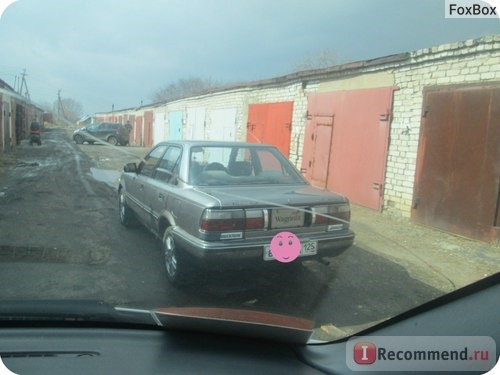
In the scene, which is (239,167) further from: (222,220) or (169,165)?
(222,220)

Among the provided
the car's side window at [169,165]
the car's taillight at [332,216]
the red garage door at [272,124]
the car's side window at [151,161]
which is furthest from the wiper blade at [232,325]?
the red garage door at [272,124]

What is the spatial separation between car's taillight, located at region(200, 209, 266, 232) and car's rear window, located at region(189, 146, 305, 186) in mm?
628

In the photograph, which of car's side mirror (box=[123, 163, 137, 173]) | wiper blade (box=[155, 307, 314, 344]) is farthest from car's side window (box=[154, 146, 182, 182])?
wiper blade (box=[155, 307, 314, 344])

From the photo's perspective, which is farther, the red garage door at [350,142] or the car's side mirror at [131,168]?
the red garage door at [350,142]

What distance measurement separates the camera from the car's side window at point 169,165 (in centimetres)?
449

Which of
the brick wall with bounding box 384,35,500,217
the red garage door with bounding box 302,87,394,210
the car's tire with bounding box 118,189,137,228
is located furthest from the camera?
the red garage door with bounding box 302,87,394,210

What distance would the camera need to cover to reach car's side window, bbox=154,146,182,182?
4492mm

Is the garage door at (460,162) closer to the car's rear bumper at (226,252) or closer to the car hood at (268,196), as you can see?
the car hood at (268,196)

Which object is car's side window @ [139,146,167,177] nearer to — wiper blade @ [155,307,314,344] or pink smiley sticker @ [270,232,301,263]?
pink smiley sticker @ [270,232,301,263]

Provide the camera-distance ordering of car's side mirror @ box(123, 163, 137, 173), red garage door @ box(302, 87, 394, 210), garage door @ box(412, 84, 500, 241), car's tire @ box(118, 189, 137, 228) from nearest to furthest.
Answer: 1. garage door @ box(412, 84, 500, 241)
2. car's side mirror @ box(123, 163, 137, 173)
3. car's tire @ box(118, 189, 137, 228)
4. red garage door @ box(302, 87, 394, 210)

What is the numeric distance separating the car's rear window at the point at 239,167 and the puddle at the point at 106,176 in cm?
668

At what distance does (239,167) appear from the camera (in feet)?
14.5

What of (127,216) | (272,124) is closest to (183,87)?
(272,124)

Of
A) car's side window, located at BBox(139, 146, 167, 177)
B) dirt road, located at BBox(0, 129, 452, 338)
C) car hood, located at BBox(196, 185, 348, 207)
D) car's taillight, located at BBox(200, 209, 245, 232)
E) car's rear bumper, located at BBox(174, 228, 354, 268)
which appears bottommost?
dirt road, located at BBox(0, 129, 452, 338)
